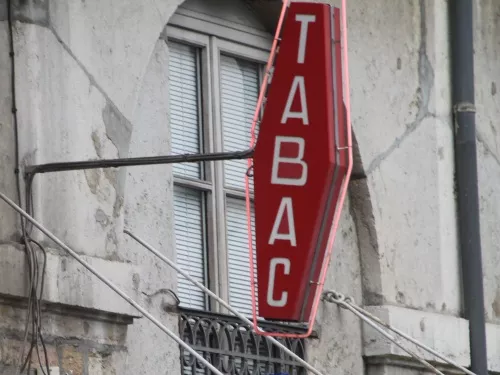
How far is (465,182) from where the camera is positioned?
1130cm

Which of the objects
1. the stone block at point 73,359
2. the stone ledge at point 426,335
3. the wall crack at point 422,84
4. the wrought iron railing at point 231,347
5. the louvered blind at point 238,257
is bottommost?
the stone block at point 73,359

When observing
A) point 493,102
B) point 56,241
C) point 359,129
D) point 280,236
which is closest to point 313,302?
point 280,236

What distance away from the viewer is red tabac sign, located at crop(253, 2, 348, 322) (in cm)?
812

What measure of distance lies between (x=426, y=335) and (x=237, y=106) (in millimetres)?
1705

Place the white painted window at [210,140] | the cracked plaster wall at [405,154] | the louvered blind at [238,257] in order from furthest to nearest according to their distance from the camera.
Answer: the cracked plaster wall at [405,154]
the louvered blind at [238,257]
the white painted window at [210,140]

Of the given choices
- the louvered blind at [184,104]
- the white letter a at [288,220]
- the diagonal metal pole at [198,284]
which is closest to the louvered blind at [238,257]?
the louvered blind at [184,104]

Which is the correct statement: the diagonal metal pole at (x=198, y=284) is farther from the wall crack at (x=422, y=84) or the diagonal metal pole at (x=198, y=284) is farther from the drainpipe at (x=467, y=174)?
the wall crack at (x=422, y=84)

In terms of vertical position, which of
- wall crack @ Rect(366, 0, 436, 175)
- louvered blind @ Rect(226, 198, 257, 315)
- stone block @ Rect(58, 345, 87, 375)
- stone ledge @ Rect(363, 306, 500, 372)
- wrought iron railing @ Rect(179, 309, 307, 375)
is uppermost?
wall crack @ Rect(366, 0, 436, 175)

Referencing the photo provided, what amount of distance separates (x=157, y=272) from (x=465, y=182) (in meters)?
2.45

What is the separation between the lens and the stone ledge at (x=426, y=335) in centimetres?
1068

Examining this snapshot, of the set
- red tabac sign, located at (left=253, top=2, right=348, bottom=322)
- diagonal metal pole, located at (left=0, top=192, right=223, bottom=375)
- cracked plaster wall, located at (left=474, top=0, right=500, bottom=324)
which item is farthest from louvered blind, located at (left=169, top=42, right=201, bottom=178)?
cracked plaster wall, located at (left=474, top=0, right=500, bottom=324)

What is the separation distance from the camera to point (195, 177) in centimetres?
1016

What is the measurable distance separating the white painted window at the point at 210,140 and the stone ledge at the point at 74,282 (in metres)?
1.04

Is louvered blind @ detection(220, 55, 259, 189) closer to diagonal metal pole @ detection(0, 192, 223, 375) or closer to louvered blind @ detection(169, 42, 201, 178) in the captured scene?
louvered blind @ detection(169, 42, 201, 178)
